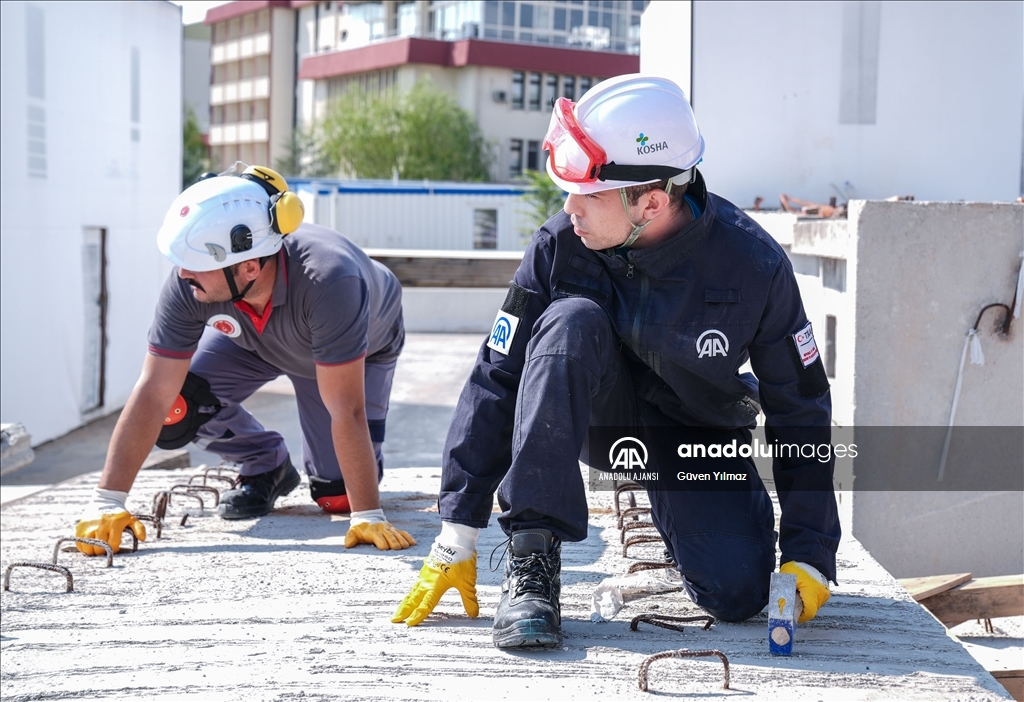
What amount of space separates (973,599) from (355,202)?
24.9 metres

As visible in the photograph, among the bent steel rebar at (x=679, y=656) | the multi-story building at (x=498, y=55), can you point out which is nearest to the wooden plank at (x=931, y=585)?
the bent steel rebar at (x=679, y=656)

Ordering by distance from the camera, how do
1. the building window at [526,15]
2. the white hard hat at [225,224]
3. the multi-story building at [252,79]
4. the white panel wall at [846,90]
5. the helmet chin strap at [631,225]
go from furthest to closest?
the multi-story building at [252,79], the building window at [526,15], the white panel wall at [846,90], the white hard hat at [225,224], the helmet chin strap at [631,225]

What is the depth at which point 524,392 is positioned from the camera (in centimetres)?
240

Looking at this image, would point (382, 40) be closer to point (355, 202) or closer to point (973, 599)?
point (355, 202)

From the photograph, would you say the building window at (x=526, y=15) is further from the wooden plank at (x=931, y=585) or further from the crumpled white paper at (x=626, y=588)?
the crumpled white paper at (x=626, y=588)

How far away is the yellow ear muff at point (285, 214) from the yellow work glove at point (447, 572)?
4.28ft

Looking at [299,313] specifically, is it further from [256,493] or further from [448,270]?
[448,270]

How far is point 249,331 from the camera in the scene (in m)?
3.77

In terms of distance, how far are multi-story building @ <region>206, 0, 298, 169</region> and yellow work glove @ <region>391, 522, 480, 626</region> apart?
5538 cm

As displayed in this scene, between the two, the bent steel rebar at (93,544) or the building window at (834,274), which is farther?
the building window at (834,274)

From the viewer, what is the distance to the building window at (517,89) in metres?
48.4

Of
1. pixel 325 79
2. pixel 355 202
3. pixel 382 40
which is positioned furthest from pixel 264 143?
pixel 355 202

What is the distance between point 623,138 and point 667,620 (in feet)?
3.79

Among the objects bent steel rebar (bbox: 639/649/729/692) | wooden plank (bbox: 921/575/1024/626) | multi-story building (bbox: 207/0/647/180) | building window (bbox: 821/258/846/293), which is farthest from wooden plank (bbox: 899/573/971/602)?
multi-story building (bbox: 207/0/647/180)
